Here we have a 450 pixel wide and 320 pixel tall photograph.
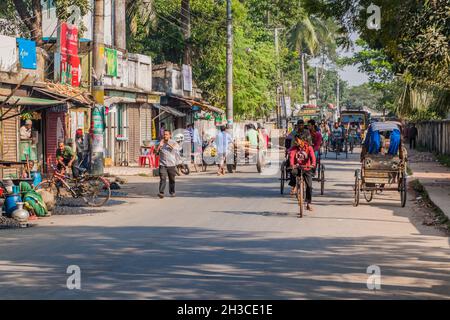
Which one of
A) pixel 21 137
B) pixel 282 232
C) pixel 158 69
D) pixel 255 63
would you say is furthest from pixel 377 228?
pixel 255 63

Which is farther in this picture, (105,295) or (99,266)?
(99,266)

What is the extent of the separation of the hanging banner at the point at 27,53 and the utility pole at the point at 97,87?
9.10 feet

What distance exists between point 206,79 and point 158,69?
31.7 ft

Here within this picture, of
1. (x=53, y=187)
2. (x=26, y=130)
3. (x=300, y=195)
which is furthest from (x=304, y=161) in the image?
(x=26, y=130)

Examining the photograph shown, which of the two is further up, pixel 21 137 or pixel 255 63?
pixel 255 63

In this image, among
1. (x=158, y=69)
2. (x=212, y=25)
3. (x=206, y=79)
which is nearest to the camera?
(x=158, y=69)

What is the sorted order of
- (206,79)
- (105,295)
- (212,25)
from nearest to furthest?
1. (105,295)
2. (212,25)
3. (206,79)

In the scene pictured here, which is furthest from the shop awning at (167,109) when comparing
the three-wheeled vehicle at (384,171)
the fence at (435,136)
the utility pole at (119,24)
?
the three-wheeled vehicle at (384,171)

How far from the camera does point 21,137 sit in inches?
1212

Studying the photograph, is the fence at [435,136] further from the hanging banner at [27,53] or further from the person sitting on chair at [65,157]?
A: the person sitting on chair at [65,157]

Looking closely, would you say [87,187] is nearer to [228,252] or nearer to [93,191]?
[93,191]

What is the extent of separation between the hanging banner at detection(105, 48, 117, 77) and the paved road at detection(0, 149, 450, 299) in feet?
53.9
